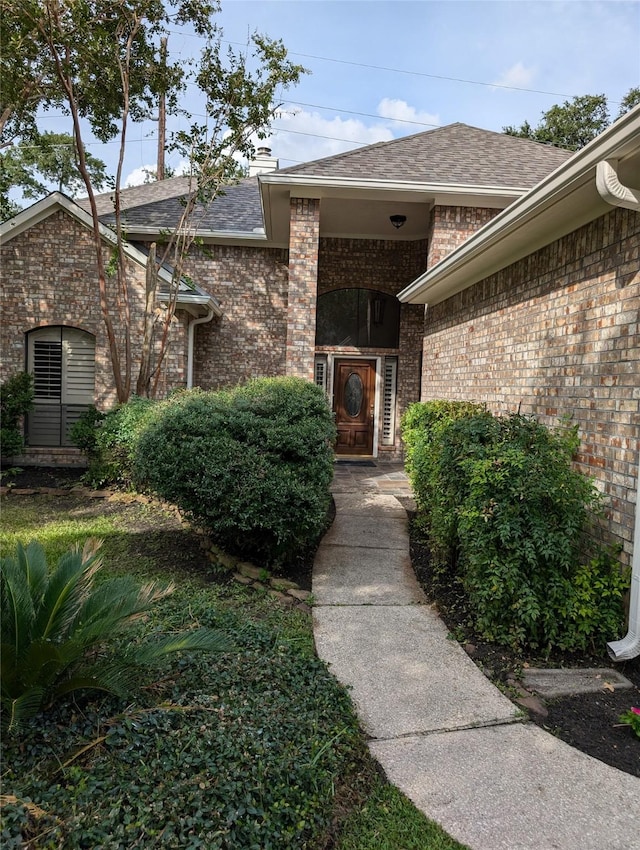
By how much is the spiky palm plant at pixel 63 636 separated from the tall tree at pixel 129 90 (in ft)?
25.1

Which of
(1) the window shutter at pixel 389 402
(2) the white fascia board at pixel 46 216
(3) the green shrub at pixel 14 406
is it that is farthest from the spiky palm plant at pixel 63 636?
(1) the window shutter at pixel 389 402

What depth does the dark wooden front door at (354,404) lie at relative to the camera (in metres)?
12.8

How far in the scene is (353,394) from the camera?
42.3 ft

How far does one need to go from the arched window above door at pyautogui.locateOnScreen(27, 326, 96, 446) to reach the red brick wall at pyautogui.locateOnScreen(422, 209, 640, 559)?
24.9 feet

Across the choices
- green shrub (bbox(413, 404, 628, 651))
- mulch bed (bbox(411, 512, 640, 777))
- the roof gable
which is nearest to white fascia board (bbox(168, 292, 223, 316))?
the roof gable

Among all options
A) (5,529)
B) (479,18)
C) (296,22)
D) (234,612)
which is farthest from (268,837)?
(296,22)

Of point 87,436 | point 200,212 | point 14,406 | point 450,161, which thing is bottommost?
point 87,436

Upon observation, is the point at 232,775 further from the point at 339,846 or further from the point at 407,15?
the point at 407,15

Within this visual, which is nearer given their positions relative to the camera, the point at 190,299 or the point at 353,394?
the point at 190,299

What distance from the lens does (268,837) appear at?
2.18m

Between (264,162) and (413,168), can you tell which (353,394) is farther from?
(264,162)

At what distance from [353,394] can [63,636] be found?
34.2 ft

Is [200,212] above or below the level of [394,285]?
above

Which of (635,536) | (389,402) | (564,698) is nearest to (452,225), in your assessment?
(389,402)
